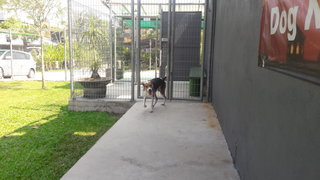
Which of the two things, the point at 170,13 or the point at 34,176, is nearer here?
the point at 34,176

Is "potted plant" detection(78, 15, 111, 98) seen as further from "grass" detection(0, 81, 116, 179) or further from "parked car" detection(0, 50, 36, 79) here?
"parked car" detection(0, 50, 36, 79)

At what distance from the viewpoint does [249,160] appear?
221 centimetres

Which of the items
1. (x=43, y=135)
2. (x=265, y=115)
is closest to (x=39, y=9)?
(x=43, y=135)

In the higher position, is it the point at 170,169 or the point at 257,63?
the point at 257,63

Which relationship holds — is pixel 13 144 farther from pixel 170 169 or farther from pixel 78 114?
pixel 170 169

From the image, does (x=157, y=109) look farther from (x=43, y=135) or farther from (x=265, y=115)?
(x=265, y=115)

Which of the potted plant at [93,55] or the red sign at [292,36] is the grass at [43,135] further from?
the red sign at [292,36]

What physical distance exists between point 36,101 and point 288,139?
7.31 meters

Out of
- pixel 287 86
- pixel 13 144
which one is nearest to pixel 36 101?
pixel 13 144

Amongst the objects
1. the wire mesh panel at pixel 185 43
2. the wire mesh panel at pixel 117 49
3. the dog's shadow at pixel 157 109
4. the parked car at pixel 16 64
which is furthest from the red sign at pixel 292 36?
the parked car at pixel 16 64

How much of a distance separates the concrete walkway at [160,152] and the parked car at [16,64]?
9.85 metres

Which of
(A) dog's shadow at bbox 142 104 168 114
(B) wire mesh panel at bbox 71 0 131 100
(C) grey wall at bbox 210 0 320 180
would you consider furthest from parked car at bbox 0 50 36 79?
(C) grey wall at bbox 210 0 320 180

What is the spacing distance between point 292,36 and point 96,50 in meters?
5.68

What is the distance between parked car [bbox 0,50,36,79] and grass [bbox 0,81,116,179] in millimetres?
5334
